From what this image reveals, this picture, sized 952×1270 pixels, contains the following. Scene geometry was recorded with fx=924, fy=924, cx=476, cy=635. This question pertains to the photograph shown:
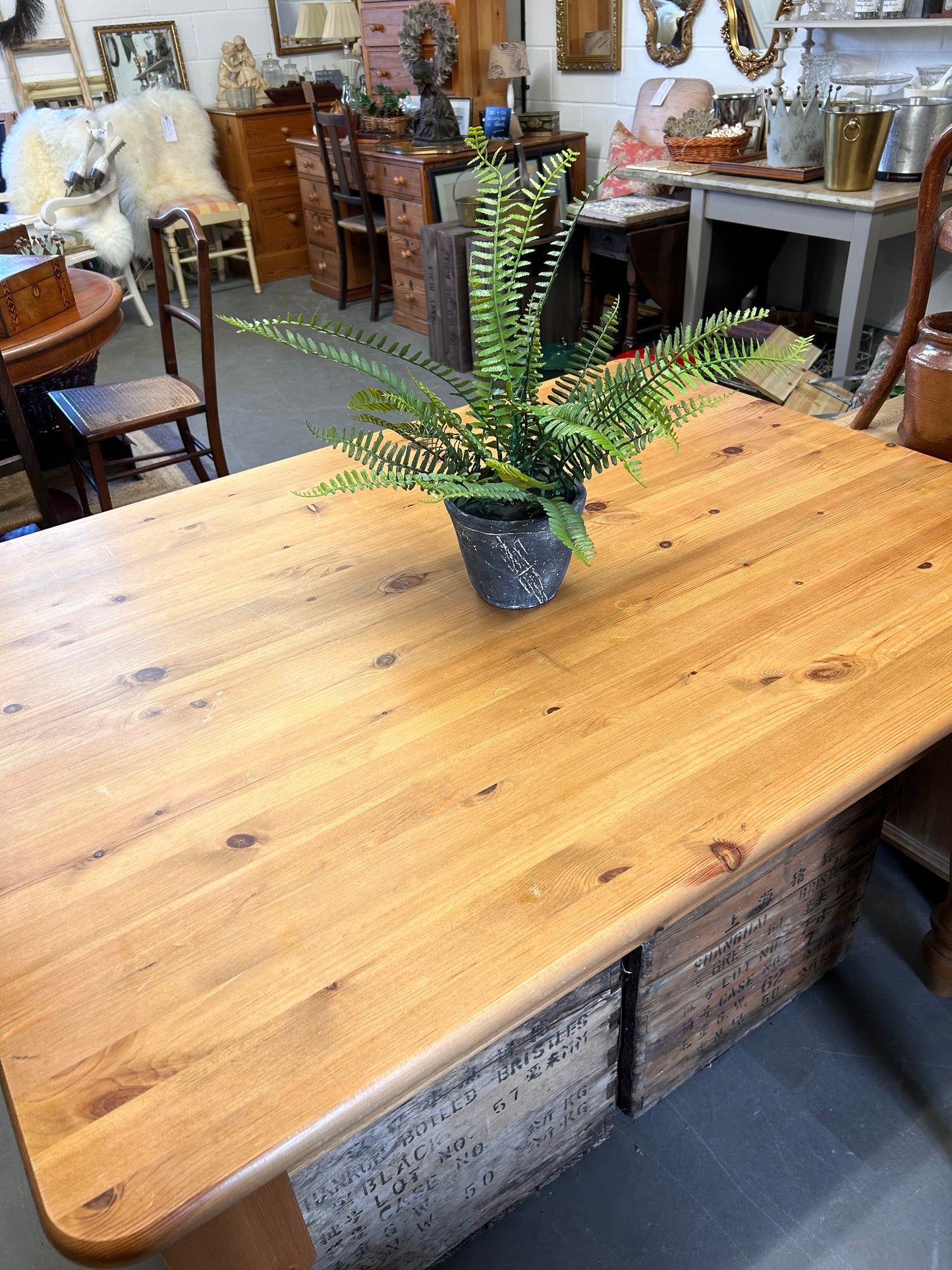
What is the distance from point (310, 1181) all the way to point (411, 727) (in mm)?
477

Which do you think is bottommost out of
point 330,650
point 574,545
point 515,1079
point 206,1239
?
point 515,1079

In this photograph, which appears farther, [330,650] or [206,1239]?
[330,650]

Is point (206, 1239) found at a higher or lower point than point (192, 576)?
lower

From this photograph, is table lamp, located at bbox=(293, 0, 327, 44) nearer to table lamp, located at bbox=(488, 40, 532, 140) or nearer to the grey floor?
table lamp, located at bbox=(488, 40, 532, 140)

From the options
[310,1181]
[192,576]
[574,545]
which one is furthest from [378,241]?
[310,1181]

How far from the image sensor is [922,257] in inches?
68.8

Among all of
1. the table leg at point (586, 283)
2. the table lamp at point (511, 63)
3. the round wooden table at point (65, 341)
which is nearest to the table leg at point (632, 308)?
the table leg at point (586, 283)

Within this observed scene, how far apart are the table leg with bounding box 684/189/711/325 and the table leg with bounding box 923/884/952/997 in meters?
2.58

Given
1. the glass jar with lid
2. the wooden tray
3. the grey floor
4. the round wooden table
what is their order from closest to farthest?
the grey floor, the round wooden table, the wooden tray, the glass jar with lid

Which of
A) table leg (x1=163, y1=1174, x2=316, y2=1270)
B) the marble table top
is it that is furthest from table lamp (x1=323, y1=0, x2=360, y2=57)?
table leg (x1=163, y1=1174, x2=316, y2=1270)

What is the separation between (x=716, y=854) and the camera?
84cm

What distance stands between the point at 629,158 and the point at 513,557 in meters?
3.62

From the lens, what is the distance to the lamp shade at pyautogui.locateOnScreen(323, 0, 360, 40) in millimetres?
5590

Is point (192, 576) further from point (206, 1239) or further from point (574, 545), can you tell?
point (206, 1239)
